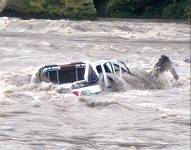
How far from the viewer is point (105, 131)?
19.1 metres

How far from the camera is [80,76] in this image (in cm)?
2430

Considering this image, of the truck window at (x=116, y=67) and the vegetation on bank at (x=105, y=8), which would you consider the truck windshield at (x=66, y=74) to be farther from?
the vegetation on bank at (x=105, y=8)

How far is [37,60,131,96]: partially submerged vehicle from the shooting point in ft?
78.2

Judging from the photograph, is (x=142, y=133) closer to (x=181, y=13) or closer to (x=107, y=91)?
(x=107, y=91)

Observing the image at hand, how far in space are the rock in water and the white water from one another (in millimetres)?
11195

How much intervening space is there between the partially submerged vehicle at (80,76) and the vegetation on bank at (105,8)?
2889 centimetres

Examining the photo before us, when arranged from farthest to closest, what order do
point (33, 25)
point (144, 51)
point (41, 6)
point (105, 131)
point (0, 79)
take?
point (41, 6) → point (33, 25) → point (144, 51) → point (0, 79) → point (105, 131)

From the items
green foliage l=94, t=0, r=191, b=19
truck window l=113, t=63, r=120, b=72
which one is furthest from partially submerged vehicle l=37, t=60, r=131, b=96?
green foliage l=94, t=0, r=191, b=19

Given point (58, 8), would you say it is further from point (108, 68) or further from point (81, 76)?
point (81, 76)

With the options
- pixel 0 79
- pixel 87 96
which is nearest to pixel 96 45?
pixel 0 79

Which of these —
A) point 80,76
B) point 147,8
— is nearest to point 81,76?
point 80,76

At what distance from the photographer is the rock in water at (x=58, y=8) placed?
53781 millimetres

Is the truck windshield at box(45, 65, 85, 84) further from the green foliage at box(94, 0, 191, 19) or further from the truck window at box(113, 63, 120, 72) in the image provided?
the green foliage at box(94, 0, 191, 19)

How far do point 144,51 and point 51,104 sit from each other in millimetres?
16274
